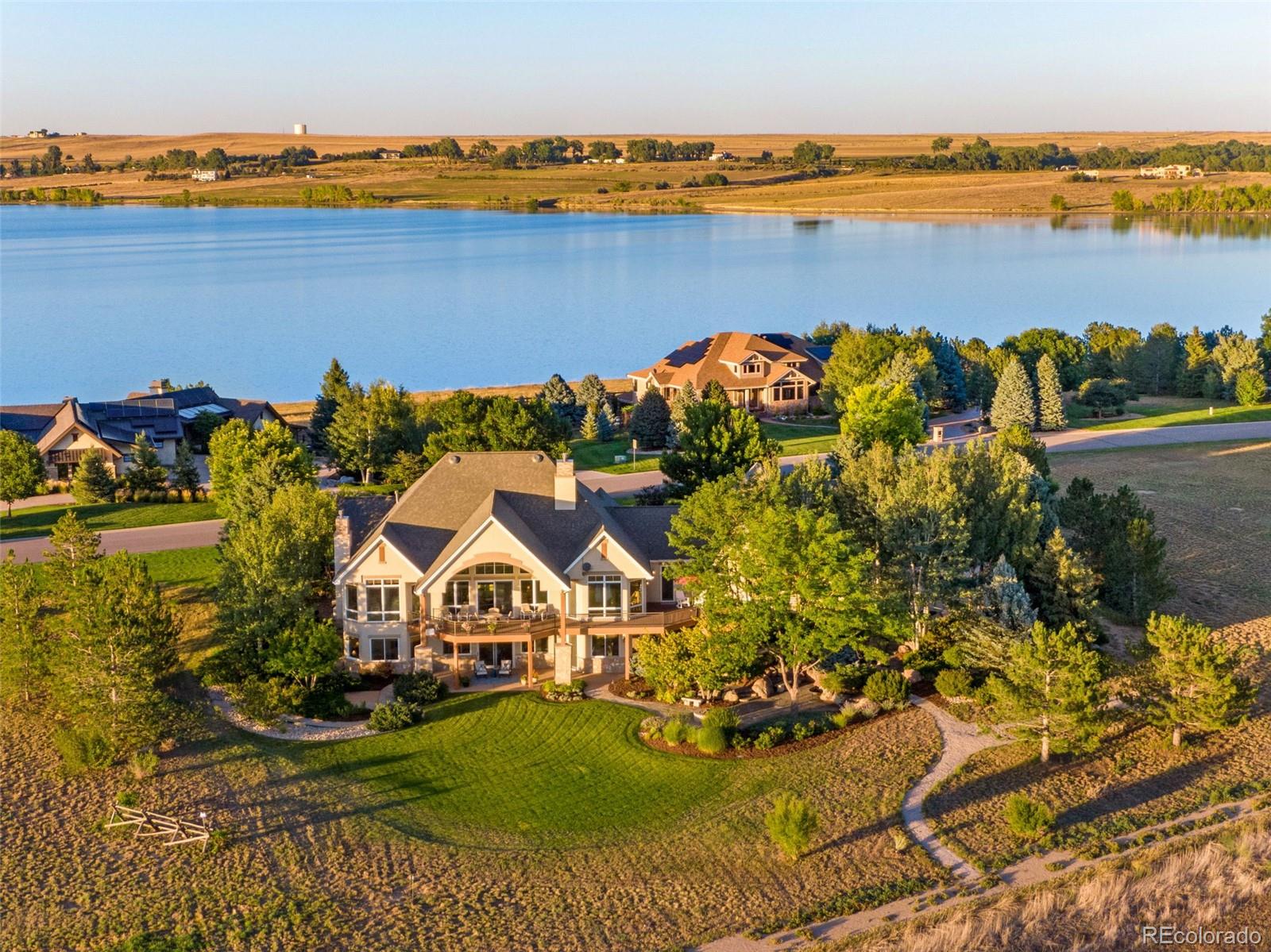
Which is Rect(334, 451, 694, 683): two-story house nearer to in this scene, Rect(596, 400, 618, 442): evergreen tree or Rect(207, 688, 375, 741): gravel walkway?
Rect(207, 688, 375, 741): gravel walkway

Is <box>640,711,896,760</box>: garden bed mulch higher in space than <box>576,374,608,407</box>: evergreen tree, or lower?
lower

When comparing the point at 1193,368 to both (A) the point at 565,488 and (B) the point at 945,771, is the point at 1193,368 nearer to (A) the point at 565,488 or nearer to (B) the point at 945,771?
(A) the point at 565,488

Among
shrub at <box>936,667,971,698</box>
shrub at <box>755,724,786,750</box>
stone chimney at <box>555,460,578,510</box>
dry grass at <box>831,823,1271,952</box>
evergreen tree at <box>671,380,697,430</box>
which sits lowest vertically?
dry grass at <box>831,823,1271,952</box>

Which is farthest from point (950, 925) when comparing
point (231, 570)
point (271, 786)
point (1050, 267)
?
point (1050, 267)

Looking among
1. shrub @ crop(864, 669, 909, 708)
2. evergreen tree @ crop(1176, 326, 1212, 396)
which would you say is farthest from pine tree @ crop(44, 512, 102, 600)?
evergreen tree @ crop(1176, 326, 1212, 396)

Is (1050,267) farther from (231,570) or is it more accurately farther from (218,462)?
(231,570)

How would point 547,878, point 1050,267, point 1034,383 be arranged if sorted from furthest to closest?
point 1050,267, point 1034,383, point 547,878
